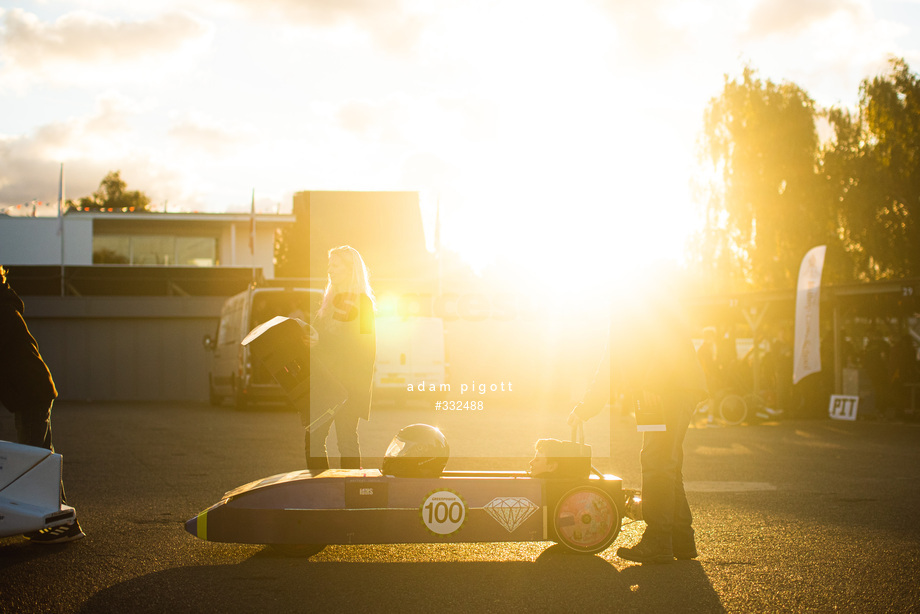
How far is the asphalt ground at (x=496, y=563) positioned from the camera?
13.9 feet

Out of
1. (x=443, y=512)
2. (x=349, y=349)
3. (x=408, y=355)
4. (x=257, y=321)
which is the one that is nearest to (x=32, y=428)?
(x=349, y=349)

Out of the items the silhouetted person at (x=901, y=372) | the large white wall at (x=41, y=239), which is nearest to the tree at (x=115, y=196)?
the large white wall at (x=41, y=239)

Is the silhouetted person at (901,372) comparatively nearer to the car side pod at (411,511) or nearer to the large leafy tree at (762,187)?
the large leafy tree at (762,187)

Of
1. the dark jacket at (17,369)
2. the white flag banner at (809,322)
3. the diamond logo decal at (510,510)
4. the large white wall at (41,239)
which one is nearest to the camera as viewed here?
the diamond logo decal at (510,510)

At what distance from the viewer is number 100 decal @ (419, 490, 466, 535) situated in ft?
16.7

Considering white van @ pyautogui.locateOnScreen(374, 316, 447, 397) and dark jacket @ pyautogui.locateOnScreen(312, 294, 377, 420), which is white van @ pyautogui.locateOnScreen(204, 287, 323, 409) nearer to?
white van @ pyautogui.locateOnScreen(374, 316, 447, 397)

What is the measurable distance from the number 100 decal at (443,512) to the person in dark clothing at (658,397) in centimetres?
99

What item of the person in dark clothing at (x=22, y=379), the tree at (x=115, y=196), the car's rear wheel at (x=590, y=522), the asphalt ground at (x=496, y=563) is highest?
the tree at (x=115, y=196)

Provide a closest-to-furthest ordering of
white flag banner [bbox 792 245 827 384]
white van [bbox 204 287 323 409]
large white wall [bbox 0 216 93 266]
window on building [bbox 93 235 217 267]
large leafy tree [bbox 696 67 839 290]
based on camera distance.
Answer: white flag banner [bbox 792 245 827 384], white van [bbox 204 287 323 409], large leafy tree [bbox 696 67 839 290], large white wall [bbox 0 216 93 266], window on building [bbox 93 235 217 267]

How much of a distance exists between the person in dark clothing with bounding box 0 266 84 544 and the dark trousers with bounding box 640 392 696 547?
3.64 metres

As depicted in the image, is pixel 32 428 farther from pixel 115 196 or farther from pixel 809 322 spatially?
pixel 115 196

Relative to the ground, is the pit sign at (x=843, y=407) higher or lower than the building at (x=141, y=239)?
lower

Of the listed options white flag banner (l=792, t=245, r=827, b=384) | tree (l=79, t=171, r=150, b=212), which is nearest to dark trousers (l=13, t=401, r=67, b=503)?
white flag banner (l=792, t=245, r=827, b=384)

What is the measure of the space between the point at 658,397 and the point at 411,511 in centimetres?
168
